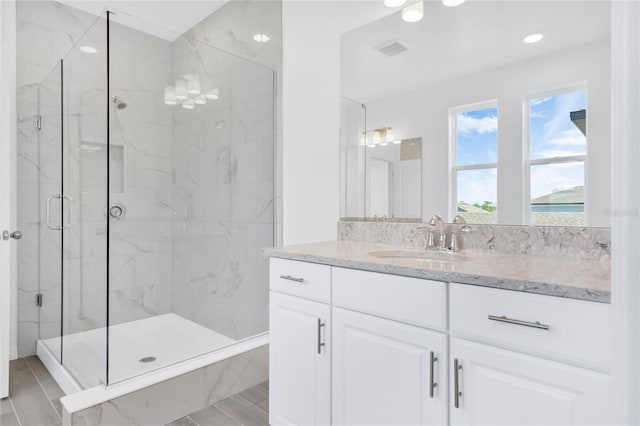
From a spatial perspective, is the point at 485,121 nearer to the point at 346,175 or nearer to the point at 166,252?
the point at 346,175

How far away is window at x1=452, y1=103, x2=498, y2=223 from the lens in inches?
58.9

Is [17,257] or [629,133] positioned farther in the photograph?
[17,257]

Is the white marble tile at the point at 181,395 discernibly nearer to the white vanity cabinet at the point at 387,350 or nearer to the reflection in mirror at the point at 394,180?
the white vanity cabinet at the point at 387,350

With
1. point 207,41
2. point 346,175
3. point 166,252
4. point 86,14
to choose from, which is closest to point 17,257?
point 166,252

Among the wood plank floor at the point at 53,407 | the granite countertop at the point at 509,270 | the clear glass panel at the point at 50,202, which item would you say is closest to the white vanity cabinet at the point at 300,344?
the granite countertop at the point at 509,270

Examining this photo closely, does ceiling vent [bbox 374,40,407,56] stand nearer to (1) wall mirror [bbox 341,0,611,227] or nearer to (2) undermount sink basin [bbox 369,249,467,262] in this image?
(1) wall mirror [bbox 341,0,611,227]

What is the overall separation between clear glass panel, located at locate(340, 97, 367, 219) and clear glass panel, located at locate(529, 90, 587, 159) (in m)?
0.82

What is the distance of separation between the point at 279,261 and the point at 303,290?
7.3 inches

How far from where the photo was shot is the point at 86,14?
9.12 ft

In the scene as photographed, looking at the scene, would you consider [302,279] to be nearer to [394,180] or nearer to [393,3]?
[394,180]

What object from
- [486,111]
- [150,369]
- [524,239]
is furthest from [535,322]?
[150,369]

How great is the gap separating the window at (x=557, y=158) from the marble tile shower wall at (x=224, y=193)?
1.57 meters

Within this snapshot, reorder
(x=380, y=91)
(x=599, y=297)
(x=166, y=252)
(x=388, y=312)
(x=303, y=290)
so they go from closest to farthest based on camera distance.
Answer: (x=599, y=297) < (x=388, y=312) < (x=303, y=290) < (x=380, y=91) < (x=166, y=252)

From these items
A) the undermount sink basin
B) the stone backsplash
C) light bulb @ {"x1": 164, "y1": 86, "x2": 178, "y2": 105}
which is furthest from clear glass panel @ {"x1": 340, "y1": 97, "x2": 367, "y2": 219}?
light bulb @ {"x1": 164, "y1": 86, "x2": 178, "y2": 105}
